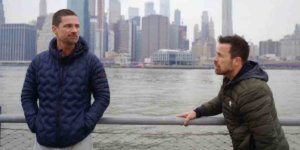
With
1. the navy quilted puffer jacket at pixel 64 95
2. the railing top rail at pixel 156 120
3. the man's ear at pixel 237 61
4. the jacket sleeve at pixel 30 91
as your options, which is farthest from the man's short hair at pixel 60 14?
the man's ear at pixel 237 61

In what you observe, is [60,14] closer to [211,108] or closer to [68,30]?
[68,30]

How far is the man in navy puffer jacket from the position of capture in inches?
116

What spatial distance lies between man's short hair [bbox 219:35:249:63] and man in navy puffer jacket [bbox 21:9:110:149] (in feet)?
3.24

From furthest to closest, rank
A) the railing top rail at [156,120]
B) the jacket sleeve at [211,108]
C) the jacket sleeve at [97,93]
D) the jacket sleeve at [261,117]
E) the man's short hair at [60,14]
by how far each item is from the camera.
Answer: the railing top rail at [156,120] < the jacket sleeve at [211,108] < the man's short hair at [60,14] < the jacket sleeve at [97,93] < the jacket sleeve at [261,117]

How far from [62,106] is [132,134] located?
235cm

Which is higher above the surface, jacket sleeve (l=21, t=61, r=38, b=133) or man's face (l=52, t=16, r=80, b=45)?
man's face (l=52, t=16, r=80, b=45)

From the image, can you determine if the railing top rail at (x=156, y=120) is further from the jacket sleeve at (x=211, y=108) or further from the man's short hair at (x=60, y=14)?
the man's short hair at (x=60, y=14)

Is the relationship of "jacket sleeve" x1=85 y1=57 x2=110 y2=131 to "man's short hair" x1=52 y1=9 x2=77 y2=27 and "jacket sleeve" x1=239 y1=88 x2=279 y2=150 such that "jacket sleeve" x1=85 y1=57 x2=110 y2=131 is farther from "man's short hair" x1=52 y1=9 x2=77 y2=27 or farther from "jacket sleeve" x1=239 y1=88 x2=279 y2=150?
"jacket sleeve" x1=239 y1=88 x2=279 y2=150

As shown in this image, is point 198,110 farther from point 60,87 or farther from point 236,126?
point 60,87

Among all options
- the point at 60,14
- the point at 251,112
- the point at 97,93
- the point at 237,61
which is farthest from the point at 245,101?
the point at 60,14

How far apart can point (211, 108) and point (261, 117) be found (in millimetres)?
691

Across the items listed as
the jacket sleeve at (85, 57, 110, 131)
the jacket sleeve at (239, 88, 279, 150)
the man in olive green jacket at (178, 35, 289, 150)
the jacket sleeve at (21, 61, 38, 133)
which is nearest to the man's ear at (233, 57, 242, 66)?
the man in olive green jacket at (178, 35, 289, 150)

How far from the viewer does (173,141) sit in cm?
658

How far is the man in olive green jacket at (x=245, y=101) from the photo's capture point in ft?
8.76
